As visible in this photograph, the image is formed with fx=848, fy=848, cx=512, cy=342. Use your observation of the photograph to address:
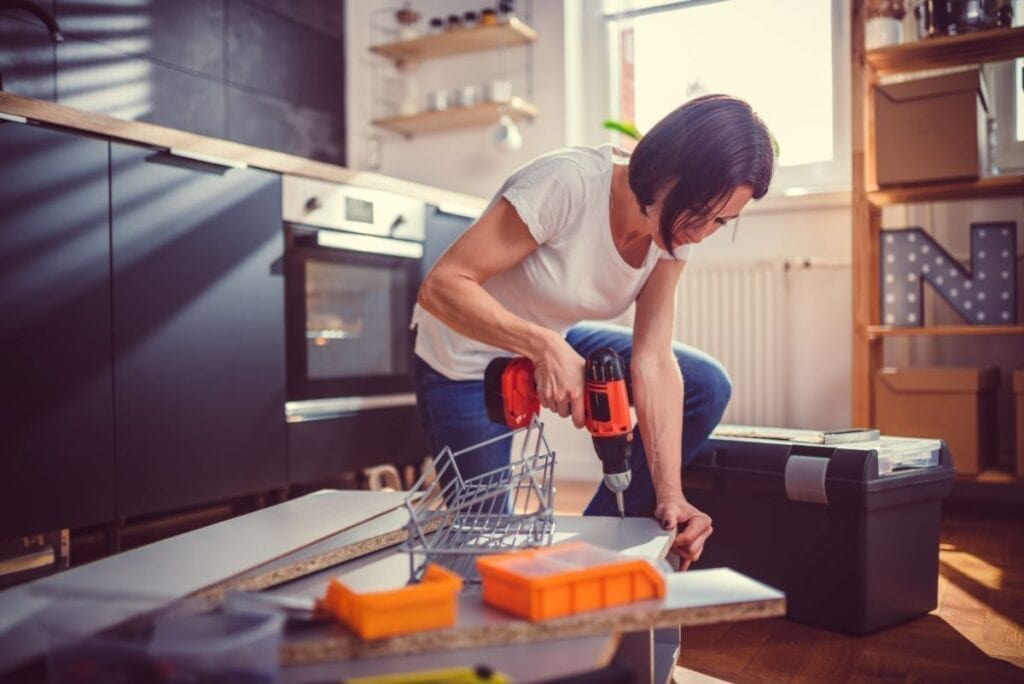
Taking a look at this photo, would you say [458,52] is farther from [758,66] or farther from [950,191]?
[950,191]

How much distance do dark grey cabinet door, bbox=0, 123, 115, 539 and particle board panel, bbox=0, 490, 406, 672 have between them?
79 cm

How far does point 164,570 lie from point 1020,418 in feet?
7.45

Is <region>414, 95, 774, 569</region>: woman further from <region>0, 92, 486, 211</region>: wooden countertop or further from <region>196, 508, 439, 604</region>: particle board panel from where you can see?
<region>0, 92, 486, 211</region>: wooden countertop

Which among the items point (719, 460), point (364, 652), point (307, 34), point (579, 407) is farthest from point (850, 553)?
point (307, 34)

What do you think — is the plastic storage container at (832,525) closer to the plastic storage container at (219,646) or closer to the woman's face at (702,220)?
the woman's face at (702,220)

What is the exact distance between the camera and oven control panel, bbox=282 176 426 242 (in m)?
2.36

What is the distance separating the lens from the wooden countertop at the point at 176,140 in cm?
174

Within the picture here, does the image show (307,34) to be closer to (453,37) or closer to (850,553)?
(453,37)

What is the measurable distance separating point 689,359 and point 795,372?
1467 millimetres

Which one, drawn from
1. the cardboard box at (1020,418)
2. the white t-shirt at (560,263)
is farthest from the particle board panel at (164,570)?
the cardboard box at (1020,418)

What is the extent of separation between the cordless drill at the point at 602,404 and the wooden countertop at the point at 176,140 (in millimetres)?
1215

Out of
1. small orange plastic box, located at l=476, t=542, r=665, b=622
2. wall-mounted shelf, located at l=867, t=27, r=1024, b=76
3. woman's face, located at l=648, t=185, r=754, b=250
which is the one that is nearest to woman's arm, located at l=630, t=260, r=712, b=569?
woman's face, located at l=648, t=185, r=754, b=250

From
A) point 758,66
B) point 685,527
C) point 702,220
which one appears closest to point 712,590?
point 685,527

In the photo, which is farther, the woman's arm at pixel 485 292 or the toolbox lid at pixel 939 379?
the toolbox lid at pixel 939 379
